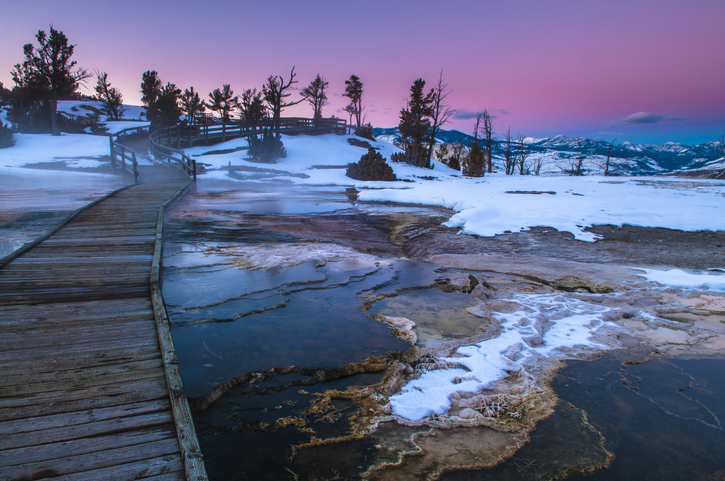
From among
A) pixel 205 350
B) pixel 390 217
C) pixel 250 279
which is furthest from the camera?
pixel 390 217

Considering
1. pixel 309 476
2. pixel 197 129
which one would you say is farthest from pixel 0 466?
pixel 197 129

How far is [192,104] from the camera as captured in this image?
125 ft

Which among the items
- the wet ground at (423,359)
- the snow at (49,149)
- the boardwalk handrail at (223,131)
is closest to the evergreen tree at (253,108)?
the boardwalk handrail at (223,131)

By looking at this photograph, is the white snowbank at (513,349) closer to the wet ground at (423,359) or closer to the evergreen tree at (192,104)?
the wet ground at (423,359)

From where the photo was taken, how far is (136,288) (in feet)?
13.5

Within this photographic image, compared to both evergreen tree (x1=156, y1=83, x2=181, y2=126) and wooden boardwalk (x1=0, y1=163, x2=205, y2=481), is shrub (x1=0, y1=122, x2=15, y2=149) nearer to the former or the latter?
evergreen tree (x1=156, y1=83, x2=181, y2=126)

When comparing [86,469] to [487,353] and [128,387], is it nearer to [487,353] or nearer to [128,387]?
[128,387]

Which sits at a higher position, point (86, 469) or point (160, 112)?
point (160, 112)

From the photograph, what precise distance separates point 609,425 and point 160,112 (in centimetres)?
4063

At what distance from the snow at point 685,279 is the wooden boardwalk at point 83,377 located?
19.5 feet

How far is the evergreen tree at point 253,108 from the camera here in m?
29.9

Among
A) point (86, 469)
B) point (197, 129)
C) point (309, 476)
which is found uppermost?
point (197, 129)

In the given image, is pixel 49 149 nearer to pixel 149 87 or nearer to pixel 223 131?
pixel 223 131

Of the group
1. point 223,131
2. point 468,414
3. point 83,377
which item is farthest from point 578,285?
point 223,131
